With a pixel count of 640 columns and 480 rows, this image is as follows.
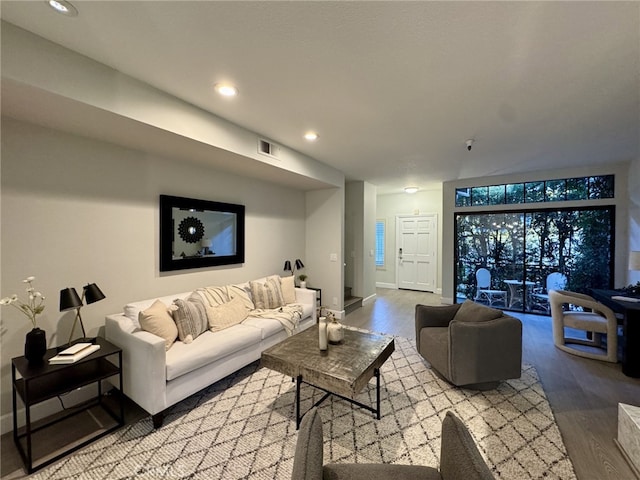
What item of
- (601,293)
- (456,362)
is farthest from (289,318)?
(601,293)

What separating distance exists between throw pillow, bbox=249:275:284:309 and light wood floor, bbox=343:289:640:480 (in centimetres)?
156

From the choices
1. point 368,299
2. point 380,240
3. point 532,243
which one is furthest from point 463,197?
point 368,299

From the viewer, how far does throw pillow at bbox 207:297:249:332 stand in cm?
289

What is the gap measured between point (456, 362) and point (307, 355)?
143 centimetres

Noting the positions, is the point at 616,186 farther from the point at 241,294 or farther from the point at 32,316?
the point at 32,316

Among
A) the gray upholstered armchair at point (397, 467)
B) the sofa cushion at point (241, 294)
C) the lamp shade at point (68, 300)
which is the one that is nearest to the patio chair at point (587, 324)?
the gray upholstered armchair at point (397, 467)

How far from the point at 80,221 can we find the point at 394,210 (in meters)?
6.87

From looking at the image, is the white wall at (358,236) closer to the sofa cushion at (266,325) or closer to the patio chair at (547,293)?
the sofa cushion at (266,325)

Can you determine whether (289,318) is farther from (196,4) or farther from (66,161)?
(196,4)

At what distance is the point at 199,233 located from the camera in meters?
3.46

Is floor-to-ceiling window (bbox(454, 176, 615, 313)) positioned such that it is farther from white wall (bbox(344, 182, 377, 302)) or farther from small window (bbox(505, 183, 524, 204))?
white wall (bbox(344, 182, 377, 302))

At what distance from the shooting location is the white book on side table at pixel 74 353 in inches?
75.7

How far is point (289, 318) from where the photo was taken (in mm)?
3424

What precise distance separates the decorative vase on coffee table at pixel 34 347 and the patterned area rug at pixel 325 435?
71cm
